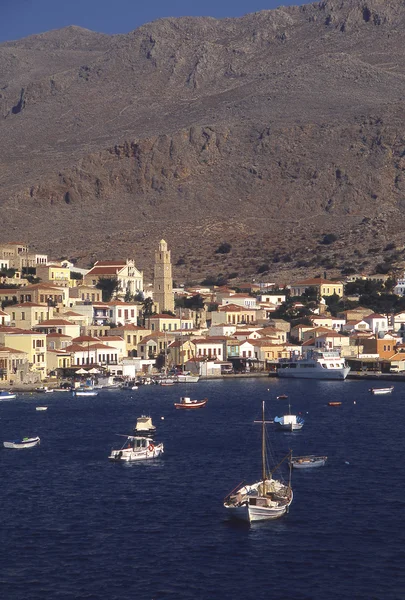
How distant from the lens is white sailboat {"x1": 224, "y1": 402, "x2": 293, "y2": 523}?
43062mm

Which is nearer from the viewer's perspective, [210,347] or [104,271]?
[210,347]

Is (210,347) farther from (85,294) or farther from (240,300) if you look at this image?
(240,300)

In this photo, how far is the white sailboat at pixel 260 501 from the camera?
43.1m

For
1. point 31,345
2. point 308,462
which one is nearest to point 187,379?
point 31,345

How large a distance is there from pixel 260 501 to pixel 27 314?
209ft

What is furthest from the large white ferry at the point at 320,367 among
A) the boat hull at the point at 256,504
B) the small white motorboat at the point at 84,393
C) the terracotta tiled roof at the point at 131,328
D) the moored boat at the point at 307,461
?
the boat hull at the point at 256,504

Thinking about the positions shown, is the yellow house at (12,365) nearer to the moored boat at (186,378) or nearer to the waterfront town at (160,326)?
the waterfront town at (160,326)

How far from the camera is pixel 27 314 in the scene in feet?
345

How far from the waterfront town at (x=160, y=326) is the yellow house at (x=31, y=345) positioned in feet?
0.21

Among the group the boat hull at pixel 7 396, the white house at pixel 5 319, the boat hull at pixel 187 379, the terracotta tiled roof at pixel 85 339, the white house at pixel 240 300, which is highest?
the white house at pixel 240 300

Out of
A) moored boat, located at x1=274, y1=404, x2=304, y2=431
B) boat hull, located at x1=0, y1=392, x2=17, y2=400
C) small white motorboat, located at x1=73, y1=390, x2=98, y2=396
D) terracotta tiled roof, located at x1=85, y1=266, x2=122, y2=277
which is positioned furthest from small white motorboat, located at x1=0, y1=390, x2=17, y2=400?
→ terracotta tiled roof, located at x1=85, y1=266, x2=122, y2=277

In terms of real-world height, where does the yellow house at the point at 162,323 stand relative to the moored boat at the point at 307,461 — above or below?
above

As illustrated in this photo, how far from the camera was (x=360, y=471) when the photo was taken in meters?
52.6

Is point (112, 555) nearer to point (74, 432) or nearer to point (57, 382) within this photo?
point (74, 432)
